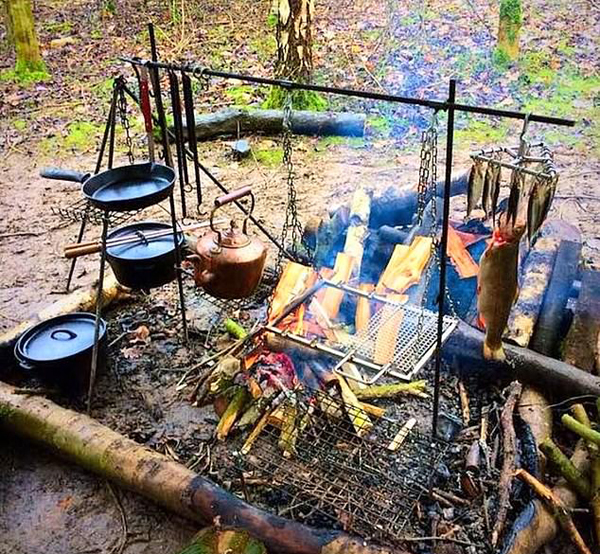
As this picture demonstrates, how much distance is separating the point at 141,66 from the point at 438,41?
695 centimetres

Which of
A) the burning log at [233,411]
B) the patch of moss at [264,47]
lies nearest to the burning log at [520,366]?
the burning log at [233,411]

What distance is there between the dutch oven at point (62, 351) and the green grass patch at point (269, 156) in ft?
11.3

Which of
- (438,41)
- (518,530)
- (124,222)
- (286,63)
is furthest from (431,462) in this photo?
(438,41)

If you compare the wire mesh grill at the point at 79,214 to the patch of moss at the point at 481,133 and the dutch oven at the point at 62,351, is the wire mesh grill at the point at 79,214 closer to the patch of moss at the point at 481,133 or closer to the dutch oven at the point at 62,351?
the dutch oven at the point at 62,351

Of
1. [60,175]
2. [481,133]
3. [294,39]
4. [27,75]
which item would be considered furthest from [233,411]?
[27,75]

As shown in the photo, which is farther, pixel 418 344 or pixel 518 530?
pixel 418 344

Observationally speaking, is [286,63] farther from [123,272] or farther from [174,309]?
[123,272]

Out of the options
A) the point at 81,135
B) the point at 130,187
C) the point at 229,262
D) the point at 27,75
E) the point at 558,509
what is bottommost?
the point at 558,509

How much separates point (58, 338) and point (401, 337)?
6.42 feet

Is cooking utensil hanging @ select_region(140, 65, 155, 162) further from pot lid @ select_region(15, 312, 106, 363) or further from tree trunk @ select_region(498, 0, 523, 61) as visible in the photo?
tree trunk @ select_region(498, 0, 523, 61)

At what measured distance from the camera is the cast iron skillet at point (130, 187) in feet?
10.3

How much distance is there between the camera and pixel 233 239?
10.6 ft

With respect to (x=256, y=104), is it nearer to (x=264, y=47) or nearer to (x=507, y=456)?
(x=264, y=47)

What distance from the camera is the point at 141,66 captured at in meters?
3.52
